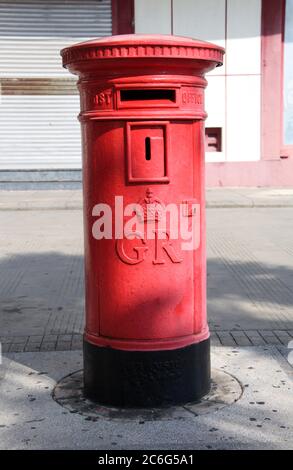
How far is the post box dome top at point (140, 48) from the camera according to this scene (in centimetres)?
366

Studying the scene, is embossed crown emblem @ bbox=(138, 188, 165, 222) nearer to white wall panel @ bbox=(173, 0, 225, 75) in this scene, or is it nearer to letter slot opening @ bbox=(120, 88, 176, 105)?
letter slot opening @ bbox=(120, 88, 176, 105)

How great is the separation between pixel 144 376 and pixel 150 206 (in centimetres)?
98

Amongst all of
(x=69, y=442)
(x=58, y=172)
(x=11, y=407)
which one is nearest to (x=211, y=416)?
(x=69, y=442)

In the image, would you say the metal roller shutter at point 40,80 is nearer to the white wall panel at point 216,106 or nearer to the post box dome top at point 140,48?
the white wall panel at point 216,106

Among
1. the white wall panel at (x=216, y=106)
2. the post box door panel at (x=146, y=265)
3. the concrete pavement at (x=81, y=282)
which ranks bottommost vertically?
the concrete pavement at (x=81, y=282)

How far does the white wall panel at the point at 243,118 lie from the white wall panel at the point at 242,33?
401mm

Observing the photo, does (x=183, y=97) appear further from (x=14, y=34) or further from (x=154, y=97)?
(x=14, y=34)

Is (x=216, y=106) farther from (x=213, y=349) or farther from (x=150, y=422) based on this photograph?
(x=150, y=422)

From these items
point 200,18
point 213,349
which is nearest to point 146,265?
point 213,349

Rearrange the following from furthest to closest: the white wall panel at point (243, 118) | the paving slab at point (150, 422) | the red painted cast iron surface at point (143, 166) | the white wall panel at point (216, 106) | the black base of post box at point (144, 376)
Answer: the white wall panel at point (243, 118)
the white wall panel at point (216, 106)
the black base of post box at point (144, 376)
the red painted cast iron surface at point (143, 166)
the paving slab at point (150, 422)

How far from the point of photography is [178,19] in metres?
17.0

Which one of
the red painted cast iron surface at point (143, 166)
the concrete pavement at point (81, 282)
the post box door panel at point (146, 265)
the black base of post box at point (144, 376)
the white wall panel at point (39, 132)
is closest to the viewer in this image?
the red painted cast iron surface at point (143, 166)

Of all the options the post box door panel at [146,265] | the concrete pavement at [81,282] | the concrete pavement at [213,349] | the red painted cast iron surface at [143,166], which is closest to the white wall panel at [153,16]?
the concrete pavement at [81,282]
